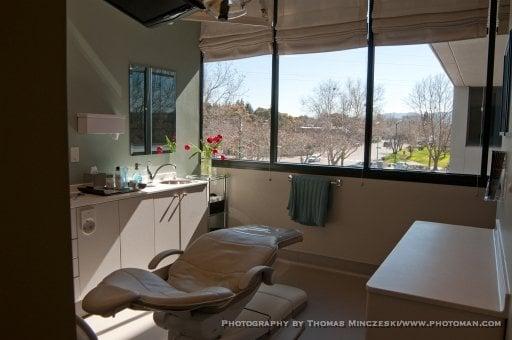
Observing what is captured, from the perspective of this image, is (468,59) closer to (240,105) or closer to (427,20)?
(427,20)

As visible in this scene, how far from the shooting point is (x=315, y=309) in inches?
131

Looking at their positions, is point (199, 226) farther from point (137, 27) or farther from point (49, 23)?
point (49, 23)

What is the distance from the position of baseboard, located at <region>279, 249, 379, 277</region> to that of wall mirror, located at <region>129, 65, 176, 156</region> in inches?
71.6

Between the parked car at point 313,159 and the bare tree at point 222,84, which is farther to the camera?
the bare tree at point 222,84

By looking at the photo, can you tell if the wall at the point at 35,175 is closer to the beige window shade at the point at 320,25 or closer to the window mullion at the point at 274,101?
the beige window shade at the point at 320,25

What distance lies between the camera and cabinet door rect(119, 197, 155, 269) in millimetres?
3447

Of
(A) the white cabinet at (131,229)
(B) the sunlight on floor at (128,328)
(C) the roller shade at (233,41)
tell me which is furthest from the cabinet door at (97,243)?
(C) the roller shade at (233,41)

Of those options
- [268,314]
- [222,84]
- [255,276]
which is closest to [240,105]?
[222,84]

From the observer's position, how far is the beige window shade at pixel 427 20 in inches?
136

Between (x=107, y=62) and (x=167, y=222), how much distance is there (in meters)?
1.60

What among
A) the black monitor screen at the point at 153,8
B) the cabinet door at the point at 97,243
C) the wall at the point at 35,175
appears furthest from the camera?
the cabinet door at the point at 97,243

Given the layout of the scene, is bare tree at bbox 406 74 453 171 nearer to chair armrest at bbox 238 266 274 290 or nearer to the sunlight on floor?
chair armrest at bbox 238 266 274 290

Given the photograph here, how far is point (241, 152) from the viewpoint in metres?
4.88

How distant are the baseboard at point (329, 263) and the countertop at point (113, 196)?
1.31m
